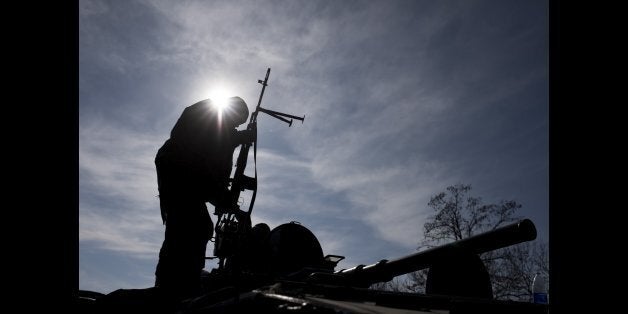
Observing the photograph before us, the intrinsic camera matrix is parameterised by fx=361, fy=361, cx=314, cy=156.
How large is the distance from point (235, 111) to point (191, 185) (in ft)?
6.53

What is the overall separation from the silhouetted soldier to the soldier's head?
0.07ft

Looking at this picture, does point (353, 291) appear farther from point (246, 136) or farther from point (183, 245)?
point (246, 136)

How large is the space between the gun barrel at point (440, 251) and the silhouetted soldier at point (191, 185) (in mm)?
2445

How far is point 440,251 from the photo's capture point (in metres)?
3.95

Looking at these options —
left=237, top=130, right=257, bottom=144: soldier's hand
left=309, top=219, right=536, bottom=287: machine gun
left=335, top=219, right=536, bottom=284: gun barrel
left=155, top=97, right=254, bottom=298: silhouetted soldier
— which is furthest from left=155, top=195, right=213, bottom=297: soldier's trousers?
left=335, top=219, right=536, bottom=284: gun barrel

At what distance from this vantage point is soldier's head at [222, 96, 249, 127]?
7182 millimetres

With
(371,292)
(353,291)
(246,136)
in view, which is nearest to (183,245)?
(246,136)

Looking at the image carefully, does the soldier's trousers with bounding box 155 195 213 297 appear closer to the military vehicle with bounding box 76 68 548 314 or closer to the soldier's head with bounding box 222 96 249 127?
the military vehicle with bounding box 76 68 548 314

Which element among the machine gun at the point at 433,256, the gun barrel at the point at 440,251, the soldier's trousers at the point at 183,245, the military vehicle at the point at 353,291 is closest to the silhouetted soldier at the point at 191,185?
the soldier's trousers at the point at 183,245
